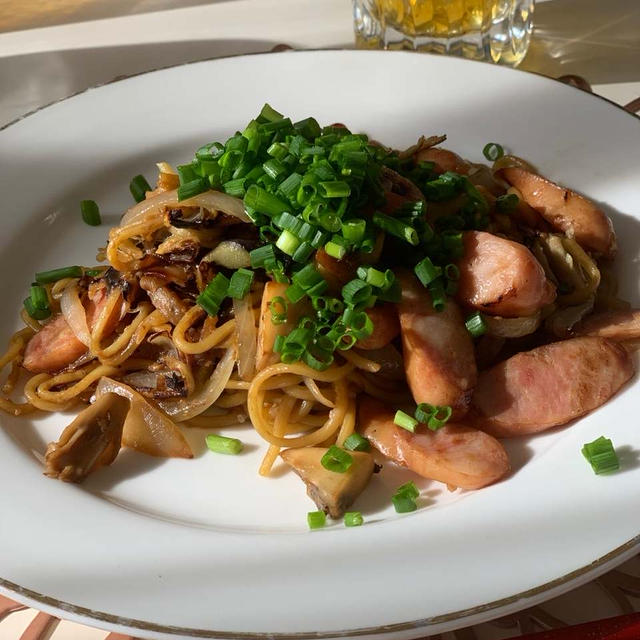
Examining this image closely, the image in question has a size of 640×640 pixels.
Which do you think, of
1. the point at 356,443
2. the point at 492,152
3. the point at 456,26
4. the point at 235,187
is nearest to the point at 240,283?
the point at 235,187

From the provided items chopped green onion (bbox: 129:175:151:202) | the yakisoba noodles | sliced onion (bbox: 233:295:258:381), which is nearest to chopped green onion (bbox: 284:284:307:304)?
→ the yakisoba noodles

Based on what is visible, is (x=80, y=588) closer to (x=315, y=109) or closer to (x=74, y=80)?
(x=315, y=109)

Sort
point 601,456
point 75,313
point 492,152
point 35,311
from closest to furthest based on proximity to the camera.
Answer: point 601,456 → point 75,313 → point 35,311 → point 492,152

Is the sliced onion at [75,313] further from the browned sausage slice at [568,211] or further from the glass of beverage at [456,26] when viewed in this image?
the glass of beverage at [456,26]

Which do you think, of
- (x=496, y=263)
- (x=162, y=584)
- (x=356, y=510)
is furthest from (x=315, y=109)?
(x=162, y=584)

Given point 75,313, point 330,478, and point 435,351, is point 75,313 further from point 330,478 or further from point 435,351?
point 435,351

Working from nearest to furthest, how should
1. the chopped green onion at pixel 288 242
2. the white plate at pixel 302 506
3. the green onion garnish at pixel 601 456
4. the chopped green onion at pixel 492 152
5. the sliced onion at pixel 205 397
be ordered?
1. the white plate at pixel 302 506
2. the green onion garnish at pixel 601 456
3. the chopped green onion at pixel 288 242
4. the sliced onion at pixel 205 397
5. the chopped green onion at pixel 492 152

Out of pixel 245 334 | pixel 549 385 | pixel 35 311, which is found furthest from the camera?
pixel 35 311

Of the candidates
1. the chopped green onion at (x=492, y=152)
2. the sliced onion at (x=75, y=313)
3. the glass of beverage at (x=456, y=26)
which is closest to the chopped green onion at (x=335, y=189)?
the sliced onion at (x=75, y=313)
